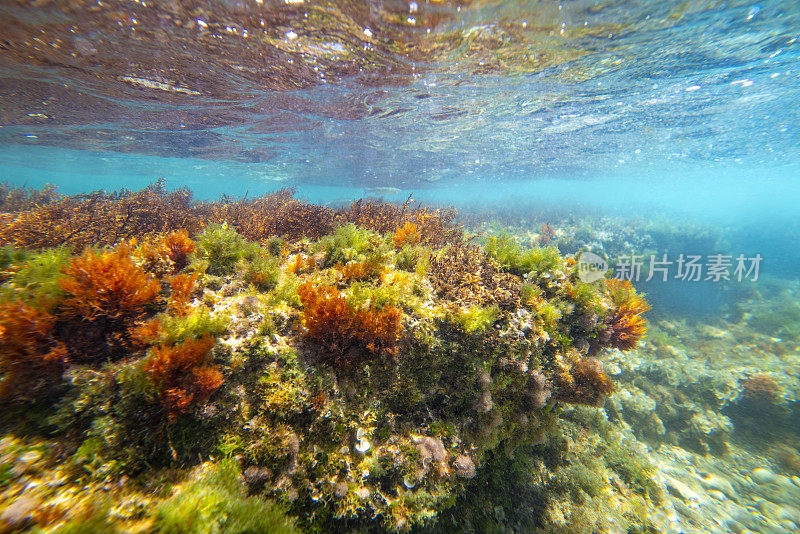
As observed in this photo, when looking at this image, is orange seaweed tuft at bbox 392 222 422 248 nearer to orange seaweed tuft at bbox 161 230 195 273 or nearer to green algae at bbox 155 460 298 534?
orange seaweed tuft at bbox 161 230 195 273

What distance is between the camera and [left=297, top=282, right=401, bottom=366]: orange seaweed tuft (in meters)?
3.58

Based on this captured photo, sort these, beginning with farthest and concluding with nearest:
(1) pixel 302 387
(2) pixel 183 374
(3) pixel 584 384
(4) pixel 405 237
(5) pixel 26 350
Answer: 1. (4) pixel 405 237
2. (3) pixel 584 384
3. (1) pixel 302 387
4. (2) pixel 183 374
5. (5) pixel 26 350

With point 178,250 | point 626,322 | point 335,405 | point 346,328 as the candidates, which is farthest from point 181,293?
point 626,322

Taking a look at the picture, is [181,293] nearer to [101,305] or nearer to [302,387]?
[101,305]

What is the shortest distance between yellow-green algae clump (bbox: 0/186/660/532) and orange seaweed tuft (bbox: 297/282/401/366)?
0.03 meters

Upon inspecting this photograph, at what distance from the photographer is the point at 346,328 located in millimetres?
3617

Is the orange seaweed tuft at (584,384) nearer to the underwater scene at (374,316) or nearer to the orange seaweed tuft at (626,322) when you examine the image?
the underwater scene at (374,316)

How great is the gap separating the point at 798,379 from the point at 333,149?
27.7 metres

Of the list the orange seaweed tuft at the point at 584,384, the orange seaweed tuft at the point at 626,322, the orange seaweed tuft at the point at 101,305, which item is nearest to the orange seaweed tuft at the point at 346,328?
the orange seaweed tuft at the point at 101,305

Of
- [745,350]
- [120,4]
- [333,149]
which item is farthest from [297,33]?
[745,350]

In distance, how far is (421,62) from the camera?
10.6 m

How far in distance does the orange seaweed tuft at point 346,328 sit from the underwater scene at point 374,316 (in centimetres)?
4

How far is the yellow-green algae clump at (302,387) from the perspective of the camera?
2584 mm

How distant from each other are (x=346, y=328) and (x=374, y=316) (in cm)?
38
